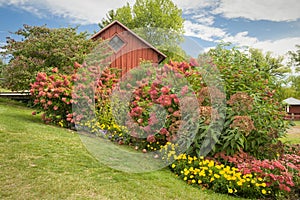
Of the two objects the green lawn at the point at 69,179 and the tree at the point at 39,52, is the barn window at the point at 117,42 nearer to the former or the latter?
the tree at the point at 39,52

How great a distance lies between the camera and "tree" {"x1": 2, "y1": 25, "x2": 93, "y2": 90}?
8477 mm

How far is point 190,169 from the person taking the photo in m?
3.06

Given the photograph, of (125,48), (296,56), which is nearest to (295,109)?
(296,56)

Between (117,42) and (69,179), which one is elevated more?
(117,42)

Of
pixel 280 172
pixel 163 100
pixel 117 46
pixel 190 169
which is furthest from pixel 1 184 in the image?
pixel 117 46

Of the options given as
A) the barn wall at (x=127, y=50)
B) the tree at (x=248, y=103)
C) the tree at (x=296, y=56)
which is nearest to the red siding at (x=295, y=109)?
the tree at (x=296, y=56)

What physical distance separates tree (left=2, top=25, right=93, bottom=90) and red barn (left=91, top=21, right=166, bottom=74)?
148 cm

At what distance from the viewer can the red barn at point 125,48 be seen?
10741mm

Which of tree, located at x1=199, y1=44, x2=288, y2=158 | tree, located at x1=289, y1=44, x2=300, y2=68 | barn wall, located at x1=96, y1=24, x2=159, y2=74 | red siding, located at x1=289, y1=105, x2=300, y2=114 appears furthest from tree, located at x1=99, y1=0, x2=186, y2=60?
tree, located at x1=199, y1=44, x2=288, y2=158

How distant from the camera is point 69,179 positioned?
269 centimetres

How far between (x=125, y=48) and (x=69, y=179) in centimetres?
1017

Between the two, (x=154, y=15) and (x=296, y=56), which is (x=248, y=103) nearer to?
(x=154, y=15)

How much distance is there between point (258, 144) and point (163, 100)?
4.98 feet

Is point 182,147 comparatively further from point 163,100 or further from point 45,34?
→ point 45,34
